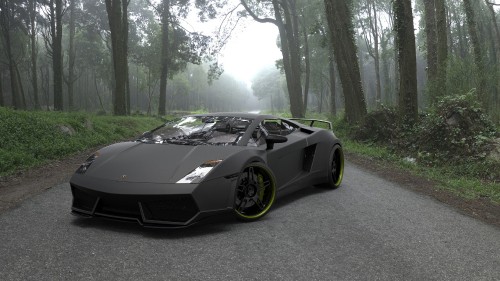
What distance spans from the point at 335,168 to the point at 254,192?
2436mm

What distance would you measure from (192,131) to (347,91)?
10070mm

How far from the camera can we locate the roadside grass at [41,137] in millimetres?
7926

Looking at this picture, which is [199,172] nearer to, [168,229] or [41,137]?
[168,229]

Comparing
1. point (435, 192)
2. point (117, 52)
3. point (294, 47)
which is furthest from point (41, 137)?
point (294, 47)

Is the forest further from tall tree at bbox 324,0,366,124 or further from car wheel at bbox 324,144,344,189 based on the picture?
car wheel at bbox 324,144,344,189

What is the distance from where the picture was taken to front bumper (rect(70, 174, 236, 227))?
137 inches

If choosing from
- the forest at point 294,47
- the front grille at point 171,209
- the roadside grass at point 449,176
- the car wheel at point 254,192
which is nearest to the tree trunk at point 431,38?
the forest at point 294,47

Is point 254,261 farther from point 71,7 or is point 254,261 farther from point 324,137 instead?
point 71,7

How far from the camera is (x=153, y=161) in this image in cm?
394

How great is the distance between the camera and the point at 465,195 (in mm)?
6156

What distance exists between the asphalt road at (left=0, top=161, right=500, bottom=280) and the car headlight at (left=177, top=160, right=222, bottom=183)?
1.65ft

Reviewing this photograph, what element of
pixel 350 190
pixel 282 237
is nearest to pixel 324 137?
pixel 350 190

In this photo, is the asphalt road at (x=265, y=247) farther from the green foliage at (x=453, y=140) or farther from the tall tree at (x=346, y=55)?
the tall tree at (x=346, y=55)

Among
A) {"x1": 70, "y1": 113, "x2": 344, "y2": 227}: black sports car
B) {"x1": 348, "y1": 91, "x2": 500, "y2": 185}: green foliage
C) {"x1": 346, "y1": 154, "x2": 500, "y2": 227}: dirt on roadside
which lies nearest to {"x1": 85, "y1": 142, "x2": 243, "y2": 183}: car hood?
{"x1": 70, "y1": 113, "x2": 344, "y2": 227}: black sports car
